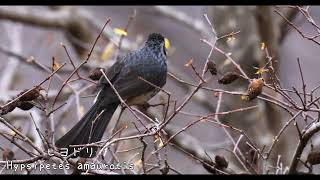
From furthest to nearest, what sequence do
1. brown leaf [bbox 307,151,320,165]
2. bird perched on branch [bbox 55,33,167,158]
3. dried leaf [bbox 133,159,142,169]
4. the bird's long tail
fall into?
bird perched on branch [bbox 55,33,167,158]
dried leaf [bbox 133,159,142,169]
the bird's long tail
brown leaf [bbox 307,151,320,165]

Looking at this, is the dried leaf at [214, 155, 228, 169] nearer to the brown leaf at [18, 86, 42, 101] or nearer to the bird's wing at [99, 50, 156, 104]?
the bird's wing at [99, 50, 156, 104]

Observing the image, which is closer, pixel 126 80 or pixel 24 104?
pixel 24 104

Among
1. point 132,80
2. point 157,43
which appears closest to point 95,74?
point 132,80

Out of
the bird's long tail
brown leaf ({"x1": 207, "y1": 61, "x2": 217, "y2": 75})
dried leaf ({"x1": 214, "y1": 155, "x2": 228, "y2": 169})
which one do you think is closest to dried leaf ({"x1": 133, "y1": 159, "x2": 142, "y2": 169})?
the bird's long tail

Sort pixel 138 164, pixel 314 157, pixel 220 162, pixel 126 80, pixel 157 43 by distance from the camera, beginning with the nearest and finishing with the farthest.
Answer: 1. pixel 314 157
2. pixel 220 162
3. pixel 138 164
4. pixel 126 80
5. pixel 157 43

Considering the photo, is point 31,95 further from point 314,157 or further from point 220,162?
point 314,157

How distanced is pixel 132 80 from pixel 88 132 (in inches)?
18.0

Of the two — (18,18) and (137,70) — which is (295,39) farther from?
(137,70)

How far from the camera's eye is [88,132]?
116 inches

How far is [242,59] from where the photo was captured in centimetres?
530

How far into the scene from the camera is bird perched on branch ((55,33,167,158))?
126 inches
